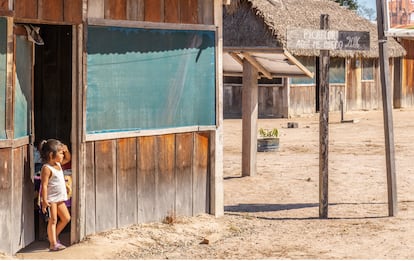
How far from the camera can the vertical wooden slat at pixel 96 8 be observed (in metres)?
8.57

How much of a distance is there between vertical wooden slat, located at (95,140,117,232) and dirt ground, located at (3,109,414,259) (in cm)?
15

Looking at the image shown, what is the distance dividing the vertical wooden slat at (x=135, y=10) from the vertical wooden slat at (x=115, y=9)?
55 mm

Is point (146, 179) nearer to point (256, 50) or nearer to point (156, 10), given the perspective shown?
point (156, 10)

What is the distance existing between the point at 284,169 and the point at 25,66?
7379mm

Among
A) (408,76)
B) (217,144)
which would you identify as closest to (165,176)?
(217,144)

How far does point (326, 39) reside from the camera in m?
10.3

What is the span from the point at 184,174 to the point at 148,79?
114 centimetres

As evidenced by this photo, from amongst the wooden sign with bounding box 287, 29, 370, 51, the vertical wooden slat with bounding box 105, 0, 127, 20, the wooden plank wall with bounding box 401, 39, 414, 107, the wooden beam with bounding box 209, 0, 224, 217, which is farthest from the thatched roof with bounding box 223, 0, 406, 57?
the vertical wooden slat with bounding box 105, 0, 127, 20

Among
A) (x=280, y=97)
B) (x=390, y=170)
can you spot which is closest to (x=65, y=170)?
(x=390, y=170)

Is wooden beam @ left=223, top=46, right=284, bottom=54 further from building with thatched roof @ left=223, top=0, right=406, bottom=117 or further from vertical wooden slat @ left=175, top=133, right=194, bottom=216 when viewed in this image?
building with thatched roof @ left=223, top=0, right=406, bottom=117

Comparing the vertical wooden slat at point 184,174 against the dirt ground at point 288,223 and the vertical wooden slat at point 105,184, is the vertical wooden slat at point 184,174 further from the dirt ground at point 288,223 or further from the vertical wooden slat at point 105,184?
the vertical wooden slat at point 105,184

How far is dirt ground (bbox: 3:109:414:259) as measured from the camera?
27.4ft

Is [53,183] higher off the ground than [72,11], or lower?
lower

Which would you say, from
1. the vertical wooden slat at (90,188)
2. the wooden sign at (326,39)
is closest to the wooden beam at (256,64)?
the wooden sign at (326,39)
